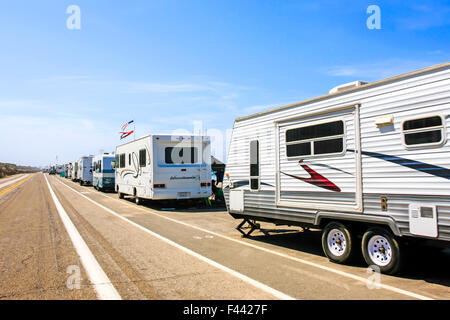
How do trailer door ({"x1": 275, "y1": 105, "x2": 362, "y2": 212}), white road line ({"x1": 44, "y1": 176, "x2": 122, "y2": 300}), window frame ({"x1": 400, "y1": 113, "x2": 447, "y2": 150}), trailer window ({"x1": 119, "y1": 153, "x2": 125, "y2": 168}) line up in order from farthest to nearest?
trailer window ({"x1": 119, "y1": 153, "x2": 125, "y2": 168}), trailer door ({"x1": 275, "y1": 105, "x2": 362, "y2": 212}), window frame ({"x1": 400, "y1": 113, "x2": 447, "y2": 150}), white road line ({"x1": 44, "y1": 176, "x2": 122, "y2": 300})

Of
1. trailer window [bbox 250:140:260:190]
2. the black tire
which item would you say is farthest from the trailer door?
trailer window [bbox 250:140:260:190]

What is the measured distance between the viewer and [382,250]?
20.0ft

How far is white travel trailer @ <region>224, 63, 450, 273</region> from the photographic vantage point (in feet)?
17.5

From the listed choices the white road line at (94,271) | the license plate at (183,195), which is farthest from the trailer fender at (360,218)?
the license plate at (183,195)

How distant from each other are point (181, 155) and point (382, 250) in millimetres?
10874

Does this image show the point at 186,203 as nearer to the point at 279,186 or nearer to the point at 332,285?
the point at 279,186

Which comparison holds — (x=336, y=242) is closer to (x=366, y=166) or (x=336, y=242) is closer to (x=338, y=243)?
(x=338, y=243)

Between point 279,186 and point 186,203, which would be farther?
point 186,203

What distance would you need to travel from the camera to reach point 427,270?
6273 millimetres

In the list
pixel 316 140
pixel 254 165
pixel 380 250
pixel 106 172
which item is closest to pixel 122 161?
pixel 106 172

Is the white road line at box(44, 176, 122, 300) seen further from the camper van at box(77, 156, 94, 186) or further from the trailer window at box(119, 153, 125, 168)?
the camper van at box(77, 156, 94, 186)

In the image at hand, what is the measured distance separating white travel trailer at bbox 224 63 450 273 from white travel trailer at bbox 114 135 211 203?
7404mm
